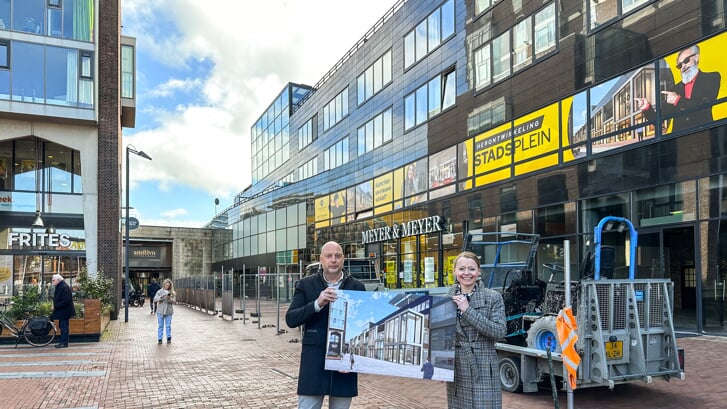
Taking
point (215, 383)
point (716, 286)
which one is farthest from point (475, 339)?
point (716, 286)

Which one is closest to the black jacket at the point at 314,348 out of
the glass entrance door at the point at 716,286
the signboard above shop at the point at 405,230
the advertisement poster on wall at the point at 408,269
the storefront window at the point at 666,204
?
the glass entrance door at the point at 716,286

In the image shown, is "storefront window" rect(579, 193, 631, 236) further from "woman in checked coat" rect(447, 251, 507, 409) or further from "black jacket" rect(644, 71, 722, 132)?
"woman in checked coat" rect(447, 251, 507, 409)

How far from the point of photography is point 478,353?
391cm

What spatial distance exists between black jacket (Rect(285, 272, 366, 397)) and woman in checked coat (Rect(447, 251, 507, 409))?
0.83m

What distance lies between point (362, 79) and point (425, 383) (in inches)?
1057

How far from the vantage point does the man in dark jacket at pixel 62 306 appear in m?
13.5

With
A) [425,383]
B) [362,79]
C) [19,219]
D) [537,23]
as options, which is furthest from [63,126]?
[425,383]

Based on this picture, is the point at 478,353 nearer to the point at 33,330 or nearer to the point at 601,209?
the point at 33,330

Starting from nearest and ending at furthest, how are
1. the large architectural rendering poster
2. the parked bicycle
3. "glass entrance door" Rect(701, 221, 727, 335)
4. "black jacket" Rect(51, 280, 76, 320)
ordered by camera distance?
the large architectural rendering poster
"glass entrance door" Rect(701, 221, 727, 335)
"black jacket" Rect(51, 280, 76, 320)
the parked bicycle

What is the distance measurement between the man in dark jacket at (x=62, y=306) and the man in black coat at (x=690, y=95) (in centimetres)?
1524

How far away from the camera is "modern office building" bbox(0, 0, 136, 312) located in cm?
2325

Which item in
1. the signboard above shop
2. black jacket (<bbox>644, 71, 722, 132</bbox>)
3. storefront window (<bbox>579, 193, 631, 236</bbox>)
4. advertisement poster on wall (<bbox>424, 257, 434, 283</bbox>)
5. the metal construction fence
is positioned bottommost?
the metal construction fence

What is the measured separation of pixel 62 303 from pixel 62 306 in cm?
8

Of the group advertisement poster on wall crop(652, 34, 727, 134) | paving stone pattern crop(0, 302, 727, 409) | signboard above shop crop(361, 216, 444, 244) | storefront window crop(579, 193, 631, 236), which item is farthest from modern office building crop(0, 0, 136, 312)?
advertisement poster on wall crop(652, 34, 727, 134)
